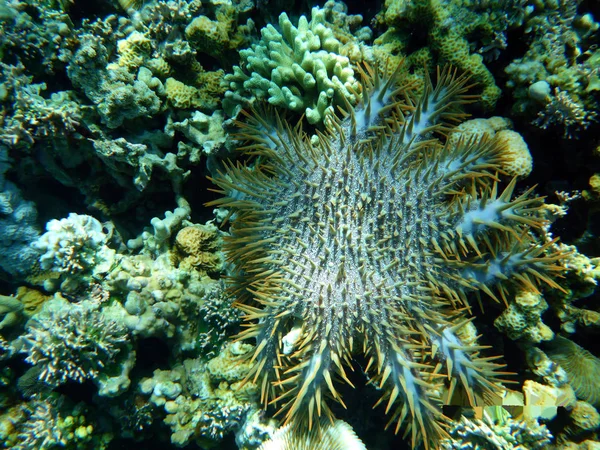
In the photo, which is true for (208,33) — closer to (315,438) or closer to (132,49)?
(132,49)

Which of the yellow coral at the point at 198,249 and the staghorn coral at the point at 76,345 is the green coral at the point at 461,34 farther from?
the staghorn coral at the point at 76,345

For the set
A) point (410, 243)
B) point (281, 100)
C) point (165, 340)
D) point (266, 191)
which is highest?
point (281, 100)

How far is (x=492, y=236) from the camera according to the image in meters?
2.28

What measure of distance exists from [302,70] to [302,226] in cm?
129

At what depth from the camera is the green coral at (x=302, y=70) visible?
2686 mm

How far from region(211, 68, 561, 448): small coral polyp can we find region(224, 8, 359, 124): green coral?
0.30 m

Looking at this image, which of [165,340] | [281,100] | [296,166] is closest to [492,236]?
[296,166]

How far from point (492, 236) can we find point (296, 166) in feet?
4.74

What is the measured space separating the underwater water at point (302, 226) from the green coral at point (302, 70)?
2 centimetres

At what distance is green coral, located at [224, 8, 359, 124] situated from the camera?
2.69 meters

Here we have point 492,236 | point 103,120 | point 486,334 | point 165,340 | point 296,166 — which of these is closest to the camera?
point 492,236

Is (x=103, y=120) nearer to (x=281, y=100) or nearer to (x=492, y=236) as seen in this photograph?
(x=281, y=100)

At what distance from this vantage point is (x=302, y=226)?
7.88 feet

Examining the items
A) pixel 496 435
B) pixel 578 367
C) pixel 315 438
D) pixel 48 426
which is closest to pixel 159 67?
pixel 48 426
